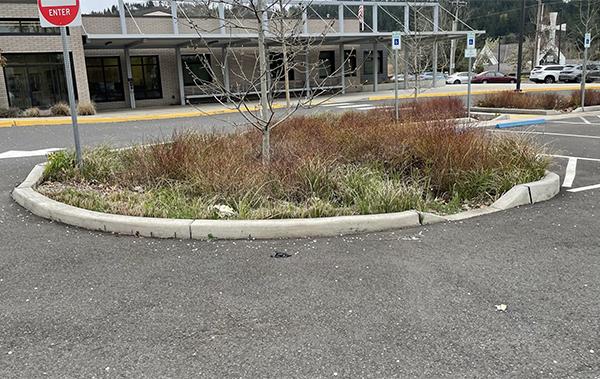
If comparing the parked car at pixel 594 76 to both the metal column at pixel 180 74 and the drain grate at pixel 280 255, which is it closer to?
the metal column at pixel 180 74

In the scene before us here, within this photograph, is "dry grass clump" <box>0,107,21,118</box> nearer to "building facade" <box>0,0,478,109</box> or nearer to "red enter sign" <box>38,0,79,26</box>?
"building facade" <box>0,0,478,109</box>

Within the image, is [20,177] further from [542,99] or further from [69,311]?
[542,99]

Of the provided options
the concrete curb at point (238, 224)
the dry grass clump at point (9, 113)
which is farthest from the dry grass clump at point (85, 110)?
the concrete curb at point (238, 224)

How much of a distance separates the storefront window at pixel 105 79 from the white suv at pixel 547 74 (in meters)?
38.1

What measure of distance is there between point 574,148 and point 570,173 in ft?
9.91

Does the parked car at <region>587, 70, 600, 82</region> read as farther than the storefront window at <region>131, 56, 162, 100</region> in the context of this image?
Yes

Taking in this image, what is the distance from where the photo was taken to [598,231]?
210 inches

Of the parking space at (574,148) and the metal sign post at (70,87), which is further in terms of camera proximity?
the parking space at (574,148)

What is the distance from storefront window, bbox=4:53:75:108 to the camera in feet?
77.5

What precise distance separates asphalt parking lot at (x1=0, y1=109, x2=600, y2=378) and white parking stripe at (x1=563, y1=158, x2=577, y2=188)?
1.95 meters

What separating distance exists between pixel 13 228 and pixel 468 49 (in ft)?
48.2

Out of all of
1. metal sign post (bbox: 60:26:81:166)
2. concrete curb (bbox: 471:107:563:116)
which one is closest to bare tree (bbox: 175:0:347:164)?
metal sign post (bbox: 60:26:81:166)

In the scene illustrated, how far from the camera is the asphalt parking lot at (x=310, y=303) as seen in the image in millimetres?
3117

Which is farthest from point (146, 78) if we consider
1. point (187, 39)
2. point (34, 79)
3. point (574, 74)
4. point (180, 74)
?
point (574, 74)
